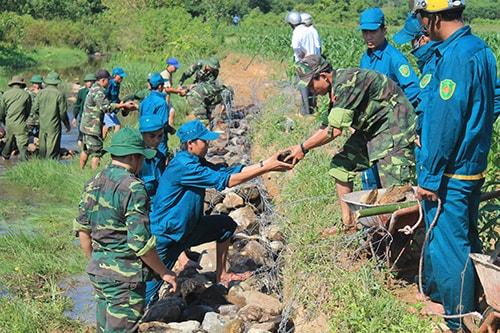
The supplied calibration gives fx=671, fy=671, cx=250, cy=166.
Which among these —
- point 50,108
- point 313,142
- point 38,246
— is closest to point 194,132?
point 313,142

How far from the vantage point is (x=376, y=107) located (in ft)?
19.5

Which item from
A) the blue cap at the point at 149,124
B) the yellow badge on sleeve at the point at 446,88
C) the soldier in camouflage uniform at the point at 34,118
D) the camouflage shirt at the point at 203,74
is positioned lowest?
the soldier in camouflage uniform at the point at 34,118

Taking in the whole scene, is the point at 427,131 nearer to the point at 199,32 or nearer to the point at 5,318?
the point at 5,318

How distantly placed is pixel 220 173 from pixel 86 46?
1637 inches

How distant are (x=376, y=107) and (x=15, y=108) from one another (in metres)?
9.42

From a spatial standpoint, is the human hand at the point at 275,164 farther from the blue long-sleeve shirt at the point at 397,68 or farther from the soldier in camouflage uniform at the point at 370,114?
the blue long-sleeve shirt at the point at 397,68

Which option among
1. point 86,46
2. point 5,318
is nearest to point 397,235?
point 5,318

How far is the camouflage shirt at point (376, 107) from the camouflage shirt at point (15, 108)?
29.7 ft

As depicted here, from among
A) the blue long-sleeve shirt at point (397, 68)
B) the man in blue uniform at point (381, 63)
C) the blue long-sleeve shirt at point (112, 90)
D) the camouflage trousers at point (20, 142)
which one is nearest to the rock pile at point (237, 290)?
the man in blue uniform at point (381, 63)

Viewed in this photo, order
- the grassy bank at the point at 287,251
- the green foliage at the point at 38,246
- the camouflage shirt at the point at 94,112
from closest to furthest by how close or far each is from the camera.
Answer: the grassy bank at the point at 287,251 → the green foliage at the point at 38,246 → the camouflage shirt at the point at 94,112

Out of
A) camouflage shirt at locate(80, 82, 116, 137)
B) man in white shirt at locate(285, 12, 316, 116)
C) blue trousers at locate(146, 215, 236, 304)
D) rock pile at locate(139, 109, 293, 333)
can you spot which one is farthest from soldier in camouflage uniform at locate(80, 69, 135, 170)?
blue trousers at locate(146, 215, 236, 304)

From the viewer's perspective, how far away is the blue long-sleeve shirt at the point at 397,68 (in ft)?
21.6

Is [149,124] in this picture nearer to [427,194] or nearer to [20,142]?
[427,194]

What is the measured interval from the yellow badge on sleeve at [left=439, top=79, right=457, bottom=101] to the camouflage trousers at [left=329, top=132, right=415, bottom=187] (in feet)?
5.60
